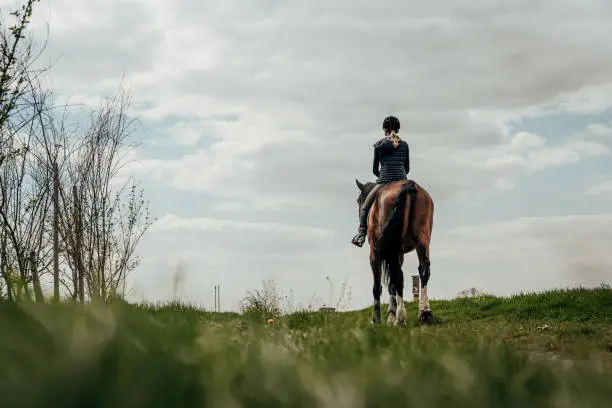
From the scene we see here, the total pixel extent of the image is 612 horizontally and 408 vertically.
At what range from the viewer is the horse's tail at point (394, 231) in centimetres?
1152

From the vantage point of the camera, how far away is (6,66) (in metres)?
11.2

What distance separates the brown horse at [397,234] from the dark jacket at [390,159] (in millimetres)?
420

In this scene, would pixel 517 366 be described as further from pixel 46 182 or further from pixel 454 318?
pixel 46 182

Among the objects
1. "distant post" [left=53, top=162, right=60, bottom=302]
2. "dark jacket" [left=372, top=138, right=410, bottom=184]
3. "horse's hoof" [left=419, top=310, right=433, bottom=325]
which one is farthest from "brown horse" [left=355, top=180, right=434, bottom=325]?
"distant post" [left=53, top=162, right=60, bottom=302]

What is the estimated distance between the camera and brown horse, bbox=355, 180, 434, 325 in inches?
455

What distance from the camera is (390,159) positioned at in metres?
12.3

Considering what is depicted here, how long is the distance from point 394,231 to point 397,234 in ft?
0.27

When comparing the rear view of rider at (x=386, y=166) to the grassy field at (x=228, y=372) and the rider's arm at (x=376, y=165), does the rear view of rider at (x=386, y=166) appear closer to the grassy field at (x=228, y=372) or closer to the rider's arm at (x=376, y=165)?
the rider's arm at (x=376, y=165)

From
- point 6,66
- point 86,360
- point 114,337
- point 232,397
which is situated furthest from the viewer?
point 6,66

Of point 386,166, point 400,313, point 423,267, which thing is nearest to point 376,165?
point 386,166

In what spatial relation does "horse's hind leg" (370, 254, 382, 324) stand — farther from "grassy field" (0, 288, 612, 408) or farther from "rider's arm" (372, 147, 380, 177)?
"grassy field" (0, 288, 612, 408)

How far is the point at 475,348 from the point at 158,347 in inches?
49.3

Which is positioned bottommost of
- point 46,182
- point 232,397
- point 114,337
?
point 232,397

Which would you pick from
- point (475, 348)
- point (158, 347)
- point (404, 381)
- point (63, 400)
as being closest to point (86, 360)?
point (63, 400)
